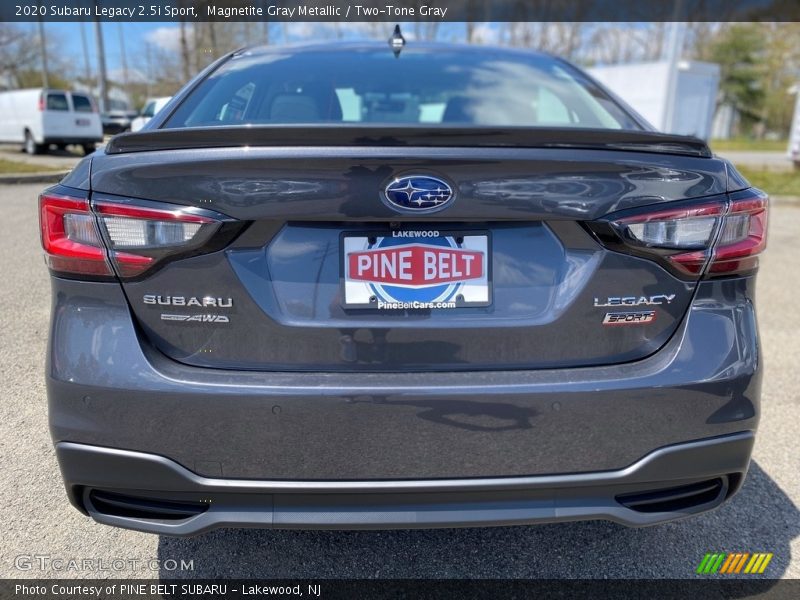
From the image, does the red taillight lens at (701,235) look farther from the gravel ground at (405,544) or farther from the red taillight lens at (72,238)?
the red taillight lens at (72,238)

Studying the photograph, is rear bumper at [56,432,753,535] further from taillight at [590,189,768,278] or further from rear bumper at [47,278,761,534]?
taillight at [590,189,768,278]

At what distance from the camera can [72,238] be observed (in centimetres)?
150

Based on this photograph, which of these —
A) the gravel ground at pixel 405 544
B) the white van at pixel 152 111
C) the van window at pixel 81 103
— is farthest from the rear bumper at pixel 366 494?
the van window at pixel 81 103

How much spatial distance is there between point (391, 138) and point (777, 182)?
1378 centimetres

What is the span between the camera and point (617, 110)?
8.03 ft

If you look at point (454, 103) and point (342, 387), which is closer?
point (342, 387)

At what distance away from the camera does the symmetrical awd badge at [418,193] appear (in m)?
1.44

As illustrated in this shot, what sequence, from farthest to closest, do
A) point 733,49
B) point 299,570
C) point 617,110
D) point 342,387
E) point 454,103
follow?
point 733,49 < point 454,103 < point 617,110 < point 299,570 < point 342,387

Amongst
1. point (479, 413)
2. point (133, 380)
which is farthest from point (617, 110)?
point (133, 380)

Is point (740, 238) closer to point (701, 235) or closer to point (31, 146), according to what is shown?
point (701, 235)

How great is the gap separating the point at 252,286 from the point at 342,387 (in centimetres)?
32

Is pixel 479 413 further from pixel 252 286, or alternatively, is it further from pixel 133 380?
pixel 133 380

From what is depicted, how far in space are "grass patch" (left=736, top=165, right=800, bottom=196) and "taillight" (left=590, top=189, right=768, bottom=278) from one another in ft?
34.0

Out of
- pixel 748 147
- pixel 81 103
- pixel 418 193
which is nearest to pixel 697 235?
pixel 418 193
